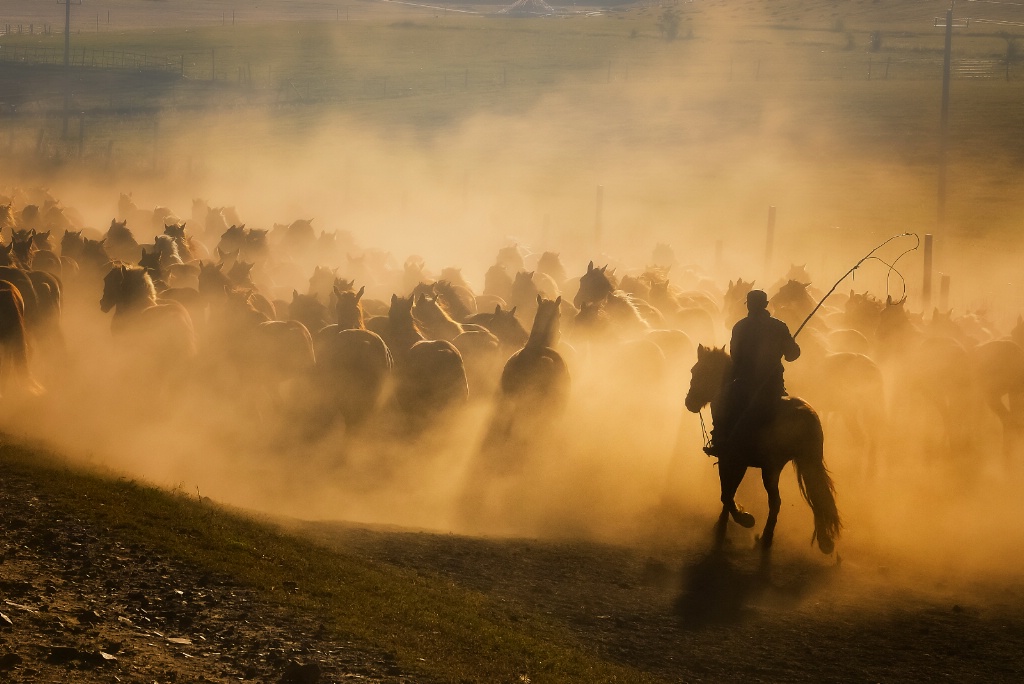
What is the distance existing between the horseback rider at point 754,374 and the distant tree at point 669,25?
386ft

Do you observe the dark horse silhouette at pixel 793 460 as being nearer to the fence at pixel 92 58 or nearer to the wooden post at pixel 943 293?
the wooden post at pixel 943 293

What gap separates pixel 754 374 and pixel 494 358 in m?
5.77

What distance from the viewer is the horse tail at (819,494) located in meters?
12.8

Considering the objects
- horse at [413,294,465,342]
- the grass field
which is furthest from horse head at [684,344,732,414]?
the grass field

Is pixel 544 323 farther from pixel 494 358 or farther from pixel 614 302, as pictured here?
pixel 614 302

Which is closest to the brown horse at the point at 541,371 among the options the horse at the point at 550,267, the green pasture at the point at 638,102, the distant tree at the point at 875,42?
the horse at the point at 550,267

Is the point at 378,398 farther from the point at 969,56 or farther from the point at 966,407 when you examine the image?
the point at 969,56

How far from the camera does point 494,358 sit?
18.3m

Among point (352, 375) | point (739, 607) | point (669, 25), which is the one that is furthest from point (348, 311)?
point (669, 25)

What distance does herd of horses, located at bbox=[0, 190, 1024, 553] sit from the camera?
16.7 metres

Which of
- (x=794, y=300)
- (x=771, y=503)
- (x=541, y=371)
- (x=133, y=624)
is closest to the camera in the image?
(x=133, y=624)

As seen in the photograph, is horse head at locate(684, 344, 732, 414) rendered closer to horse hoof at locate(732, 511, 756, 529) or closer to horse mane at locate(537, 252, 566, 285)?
horse hoof at locate(732, 511, 756, 529)

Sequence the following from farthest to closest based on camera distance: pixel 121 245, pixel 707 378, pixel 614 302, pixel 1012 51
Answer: pixel 1012 51 < pixel 121 245 < pixel 614 302 < pixel 707 378

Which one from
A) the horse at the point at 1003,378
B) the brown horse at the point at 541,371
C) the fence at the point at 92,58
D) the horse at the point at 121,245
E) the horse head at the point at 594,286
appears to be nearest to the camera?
the brown horse at the point at 541,371
